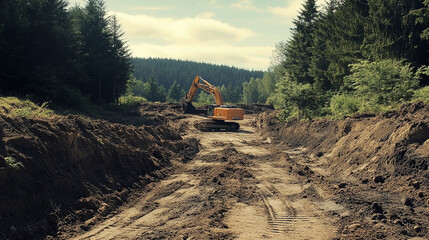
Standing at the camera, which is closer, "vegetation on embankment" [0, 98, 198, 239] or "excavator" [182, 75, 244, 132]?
"vegetation on embankment" [0, 98, 198, 239]

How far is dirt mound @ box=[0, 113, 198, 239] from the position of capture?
314 inches

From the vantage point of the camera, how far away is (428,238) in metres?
7.56

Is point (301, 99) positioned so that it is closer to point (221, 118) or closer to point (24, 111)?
point (221, 118)

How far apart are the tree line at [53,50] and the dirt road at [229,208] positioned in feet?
65.4

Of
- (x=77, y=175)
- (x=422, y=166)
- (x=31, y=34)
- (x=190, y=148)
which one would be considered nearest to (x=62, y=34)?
(x=31, y=34)

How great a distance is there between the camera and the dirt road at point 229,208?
8.04 metres

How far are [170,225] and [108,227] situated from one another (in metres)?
1.48

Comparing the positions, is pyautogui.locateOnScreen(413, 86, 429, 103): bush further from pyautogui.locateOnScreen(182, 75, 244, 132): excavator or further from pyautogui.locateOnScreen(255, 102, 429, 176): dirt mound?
pyautogui.locateOnScreen(182, 75, 244, 132): excavator

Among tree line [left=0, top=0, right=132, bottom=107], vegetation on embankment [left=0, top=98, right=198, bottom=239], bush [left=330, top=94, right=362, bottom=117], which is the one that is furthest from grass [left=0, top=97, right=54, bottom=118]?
bush [left=330, top=94, right=362, bottom=117]

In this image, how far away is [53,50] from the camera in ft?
113

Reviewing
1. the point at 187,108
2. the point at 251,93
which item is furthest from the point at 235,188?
the point at 251,93

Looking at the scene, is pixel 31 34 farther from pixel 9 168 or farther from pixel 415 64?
pixel 415 64

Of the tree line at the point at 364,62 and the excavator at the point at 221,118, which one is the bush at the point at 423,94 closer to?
the tree line at the point at 364,62

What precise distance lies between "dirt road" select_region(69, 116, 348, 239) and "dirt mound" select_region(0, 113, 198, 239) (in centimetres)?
79
